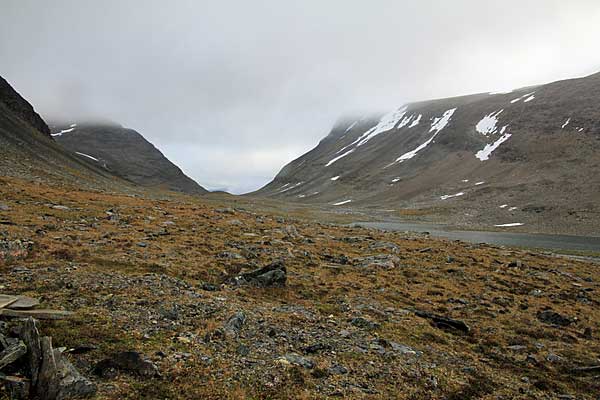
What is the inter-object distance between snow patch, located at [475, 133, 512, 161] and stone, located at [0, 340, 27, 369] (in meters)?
184

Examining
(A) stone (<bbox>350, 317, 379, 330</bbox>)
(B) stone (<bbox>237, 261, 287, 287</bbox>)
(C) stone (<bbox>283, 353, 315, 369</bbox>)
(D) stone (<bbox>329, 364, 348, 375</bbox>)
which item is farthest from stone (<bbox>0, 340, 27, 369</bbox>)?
(A) stone (<bbox>350, 317, 379, 330</bbox>)

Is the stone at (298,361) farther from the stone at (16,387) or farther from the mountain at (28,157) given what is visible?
the mountain at (28,157)

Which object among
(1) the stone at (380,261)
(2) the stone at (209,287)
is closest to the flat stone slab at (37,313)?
(2) the stone at (209,287)

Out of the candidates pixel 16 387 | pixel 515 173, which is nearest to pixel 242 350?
pixel 16 387

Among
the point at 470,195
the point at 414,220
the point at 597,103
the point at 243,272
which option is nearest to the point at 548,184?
the point at 470,195

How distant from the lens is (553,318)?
65.5 ft

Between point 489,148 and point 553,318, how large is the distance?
174 m

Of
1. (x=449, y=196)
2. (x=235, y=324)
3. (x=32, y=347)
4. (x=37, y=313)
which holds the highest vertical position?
(x=37, y=313)

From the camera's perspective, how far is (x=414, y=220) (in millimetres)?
107250

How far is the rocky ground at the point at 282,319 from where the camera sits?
10.2 metres

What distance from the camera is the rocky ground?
1022 centimetres

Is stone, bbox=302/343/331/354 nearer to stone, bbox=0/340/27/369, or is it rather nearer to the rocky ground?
the rocky ground

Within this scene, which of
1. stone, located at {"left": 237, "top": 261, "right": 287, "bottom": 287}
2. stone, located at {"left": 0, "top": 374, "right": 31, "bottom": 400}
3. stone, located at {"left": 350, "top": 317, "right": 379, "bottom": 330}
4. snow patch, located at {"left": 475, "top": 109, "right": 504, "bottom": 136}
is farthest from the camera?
snow patch, located at {"left": 475, "top": 109, "right": 504, "bottom": 136}

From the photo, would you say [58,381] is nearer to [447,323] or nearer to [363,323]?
[363,323]
